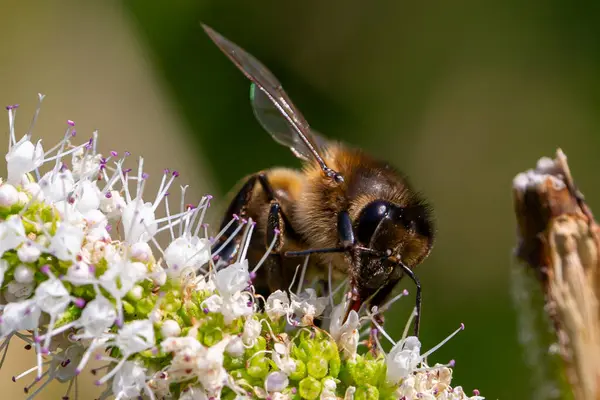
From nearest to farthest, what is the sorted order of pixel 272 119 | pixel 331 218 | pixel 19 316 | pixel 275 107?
pixel 19 316
pixel 331 218
pixel 275 107
pixel 272 119

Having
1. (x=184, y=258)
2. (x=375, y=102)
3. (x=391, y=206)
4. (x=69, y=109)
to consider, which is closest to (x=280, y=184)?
(x=391, y=206)

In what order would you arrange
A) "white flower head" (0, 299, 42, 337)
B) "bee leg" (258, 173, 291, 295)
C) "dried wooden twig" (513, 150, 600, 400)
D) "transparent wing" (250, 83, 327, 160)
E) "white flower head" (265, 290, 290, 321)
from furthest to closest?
1. "transparent wing" (250, 83, 327, 160)
2. "bee leg" (258, 173, 291, 295)
3. "dried wooden twig" (513, 150, 600, 400)
4. "white flower head" (265, 290, 290, 321)
5. "white flower head" (0, 299, 42, 337)

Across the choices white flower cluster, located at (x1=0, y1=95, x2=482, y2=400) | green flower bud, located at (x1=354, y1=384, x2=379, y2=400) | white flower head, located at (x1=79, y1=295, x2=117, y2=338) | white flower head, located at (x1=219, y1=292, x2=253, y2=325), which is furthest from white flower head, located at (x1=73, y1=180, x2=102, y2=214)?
green flower bud, located at (x1=354, y1=384, x2=379, y2=400)

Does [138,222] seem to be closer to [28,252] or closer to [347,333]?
[28,252]

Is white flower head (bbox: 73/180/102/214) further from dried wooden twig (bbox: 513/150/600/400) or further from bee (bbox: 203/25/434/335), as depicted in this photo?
dried wooden twig (bbox: 513/150/600/400)

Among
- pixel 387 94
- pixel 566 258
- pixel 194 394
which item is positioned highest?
pixel 566 258

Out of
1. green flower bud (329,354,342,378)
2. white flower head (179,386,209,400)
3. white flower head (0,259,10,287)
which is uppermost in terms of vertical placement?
white flower head (0,259,10,287)

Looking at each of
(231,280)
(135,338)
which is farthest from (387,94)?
(135,338)

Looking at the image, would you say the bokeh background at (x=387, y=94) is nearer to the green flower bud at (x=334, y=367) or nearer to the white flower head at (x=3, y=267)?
the green flower bud at (x=334, y=367)
